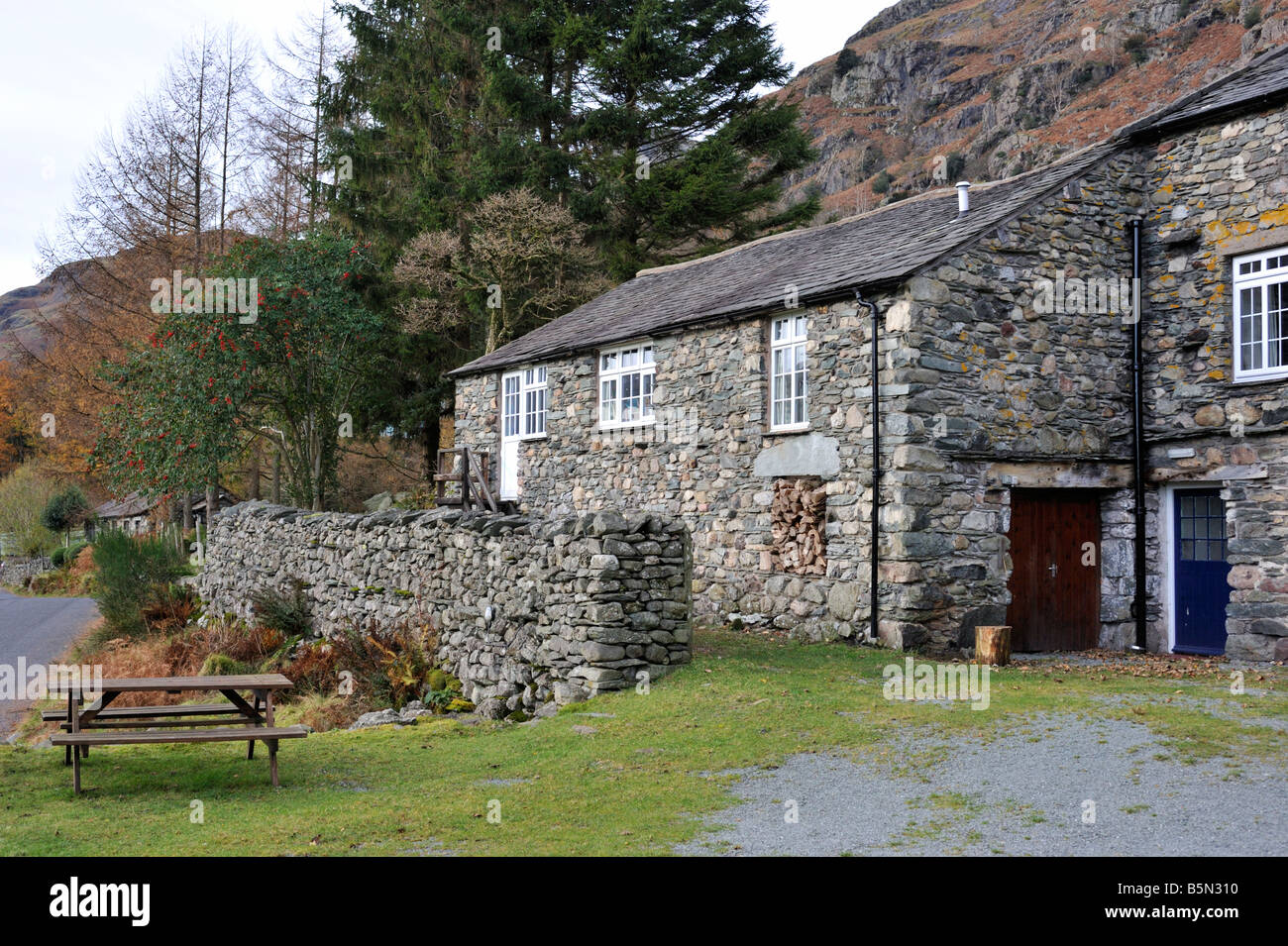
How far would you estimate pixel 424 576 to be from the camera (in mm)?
14305

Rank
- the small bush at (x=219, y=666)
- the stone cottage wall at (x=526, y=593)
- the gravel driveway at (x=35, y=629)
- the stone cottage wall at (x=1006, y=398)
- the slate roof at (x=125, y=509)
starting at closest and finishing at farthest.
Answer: the stone cottage wall at (x=526, y=593) → the stone cottage wall at (x=1006, y=398) → the small bush at (x=219, y=666) → the gravel driveway at (x=35, y=629) → the slate roof at (x=125, y=509)

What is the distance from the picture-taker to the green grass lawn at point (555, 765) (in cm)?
630

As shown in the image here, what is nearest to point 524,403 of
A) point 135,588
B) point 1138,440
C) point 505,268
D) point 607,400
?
point 607,400

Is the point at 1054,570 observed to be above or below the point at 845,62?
below

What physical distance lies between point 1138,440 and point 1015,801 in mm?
9401

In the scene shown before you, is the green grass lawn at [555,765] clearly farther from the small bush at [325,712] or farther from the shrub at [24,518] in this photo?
the shrub at [24,518]

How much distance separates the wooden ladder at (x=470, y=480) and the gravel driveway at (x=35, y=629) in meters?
7.66

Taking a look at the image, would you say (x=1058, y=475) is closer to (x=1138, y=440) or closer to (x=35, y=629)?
(x=1138, y=440)

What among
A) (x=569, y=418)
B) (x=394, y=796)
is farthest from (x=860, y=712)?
(x=569, y=418)

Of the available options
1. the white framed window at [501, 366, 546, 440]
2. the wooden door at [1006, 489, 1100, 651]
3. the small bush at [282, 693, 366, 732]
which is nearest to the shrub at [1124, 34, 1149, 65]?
the white framed window at [501, 366, 546, 440]

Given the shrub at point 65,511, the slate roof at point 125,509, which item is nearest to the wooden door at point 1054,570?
the slate roof at point 125,509

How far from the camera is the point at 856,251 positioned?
15469 millimetres

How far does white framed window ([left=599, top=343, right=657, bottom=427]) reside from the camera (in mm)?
17438

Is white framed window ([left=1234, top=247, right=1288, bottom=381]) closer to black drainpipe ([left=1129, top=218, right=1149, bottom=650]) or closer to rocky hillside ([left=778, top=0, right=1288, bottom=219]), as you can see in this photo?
black drainpipe ([left=1129, top=218, right=1149, bottom=650])
